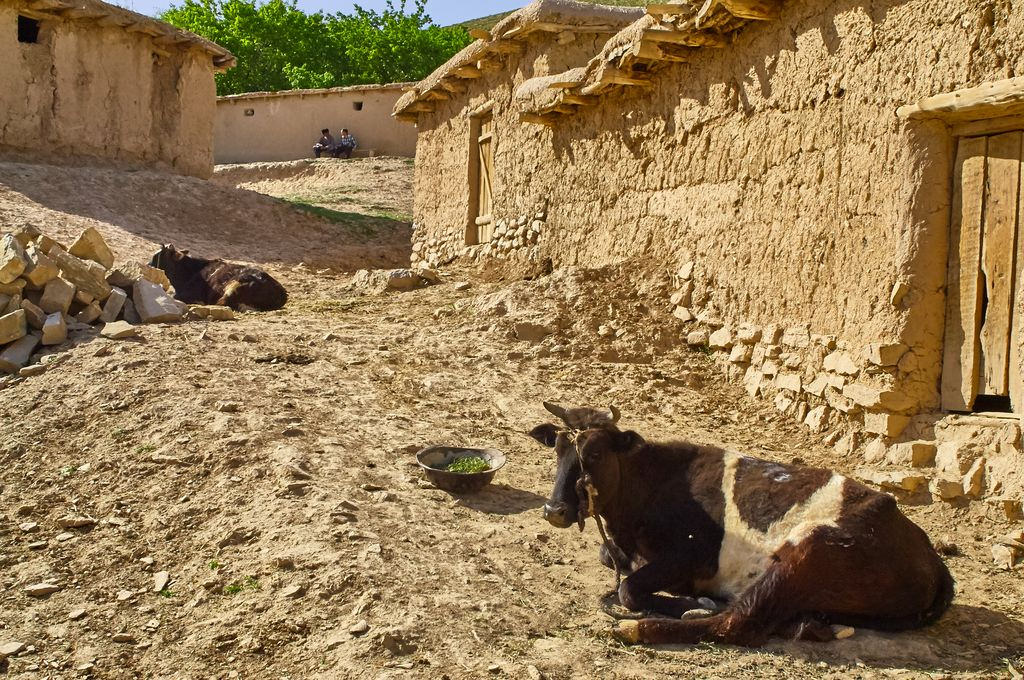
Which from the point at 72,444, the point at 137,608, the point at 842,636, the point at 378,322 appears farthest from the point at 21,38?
the point at 842,636

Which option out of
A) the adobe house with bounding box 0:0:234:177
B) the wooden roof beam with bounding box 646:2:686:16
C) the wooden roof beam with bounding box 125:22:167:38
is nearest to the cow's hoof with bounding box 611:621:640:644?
the wooden roof beam with bounding box 646:2:686:16

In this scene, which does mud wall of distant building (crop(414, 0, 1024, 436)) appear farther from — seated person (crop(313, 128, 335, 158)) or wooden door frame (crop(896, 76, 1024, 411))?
seated person (crop(313, 128, 335, 158))

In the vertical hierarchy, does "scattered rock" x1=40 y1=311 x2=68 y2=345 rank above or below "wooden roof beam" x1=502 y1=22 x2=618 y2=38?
below

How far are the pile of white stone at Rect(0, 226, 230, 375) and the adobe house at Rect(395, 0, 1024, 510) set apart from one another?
4399 mm

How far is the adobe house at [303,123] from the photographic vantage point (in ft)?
72.2

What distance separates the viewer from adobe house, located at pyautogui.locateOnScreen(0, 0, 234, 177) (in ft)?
45.5

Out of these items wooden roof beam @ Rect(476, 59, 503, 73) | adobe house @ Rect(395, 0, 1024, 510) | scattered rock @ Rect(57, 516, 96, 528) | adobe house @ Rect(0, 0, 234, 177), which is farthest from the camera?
adobe house @ Rect(0, 0, 234, 177)

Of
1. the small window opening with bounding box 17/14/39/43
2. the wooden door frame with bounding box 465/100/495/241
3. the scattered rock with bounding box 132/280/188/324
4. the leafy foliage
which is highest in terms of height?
the leafy foliage

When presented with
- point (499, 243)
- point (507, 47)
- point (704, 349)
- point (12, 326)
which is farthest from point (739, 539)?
point (507, 47)

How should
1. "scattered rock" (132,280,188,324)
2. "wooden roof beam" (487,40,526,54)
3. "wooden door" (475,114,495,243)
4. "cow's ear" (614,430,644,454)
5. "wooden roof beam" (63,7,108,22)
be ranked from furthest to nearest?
"wooden roof beam" (63,7,108,22) → "wooden door" (475,114,495,243) → "wooden roof beam" (487,40,526,54) → "scattered rock" (132,280,188,324) → "cow's ear" (614,430,644,454)

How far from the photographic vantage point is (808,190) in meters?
6.48

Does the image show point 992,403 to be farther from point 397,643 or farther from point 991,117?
point 397,643

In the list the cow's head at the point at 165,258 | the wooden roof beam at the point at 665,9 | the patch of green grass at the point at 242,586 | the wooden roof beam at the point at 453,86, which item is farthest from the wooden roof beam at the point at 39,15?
the patch of green grass at the point at 242,586

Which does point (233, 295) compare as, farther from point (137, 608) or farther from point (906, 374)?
point (906, 374)
